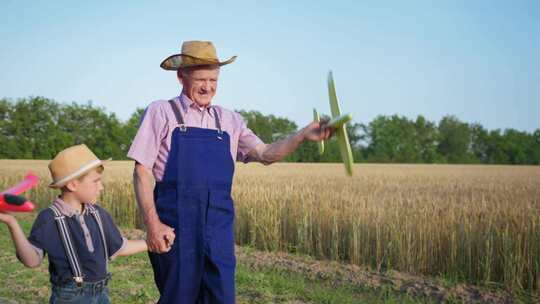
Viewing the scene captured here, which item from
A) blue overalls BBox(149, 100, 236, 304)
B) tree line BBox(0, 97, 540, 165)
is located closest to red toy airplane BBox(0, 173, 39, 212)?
blue overalls BBox(149, 100, 236, 304)

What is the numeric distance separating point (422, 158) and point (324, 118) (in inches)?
2952

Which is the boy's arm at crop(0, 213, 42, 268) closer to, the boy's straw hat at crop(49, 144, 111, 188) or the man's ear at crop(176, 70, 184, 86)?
the boy's straw hat at crop(49, 144, 111, 188)

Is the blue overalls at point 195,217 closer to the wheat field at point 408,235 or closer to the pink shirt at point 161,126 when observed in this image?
the pink shirt at point 161,126

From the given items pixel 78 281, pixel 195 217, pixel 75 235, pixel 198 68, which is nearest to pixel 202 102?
pixel 198 68

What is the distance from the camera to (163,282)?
310 centimetres

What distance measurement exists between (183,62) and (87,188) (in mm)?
907

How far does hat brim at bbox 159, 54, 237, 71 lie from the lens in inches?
122

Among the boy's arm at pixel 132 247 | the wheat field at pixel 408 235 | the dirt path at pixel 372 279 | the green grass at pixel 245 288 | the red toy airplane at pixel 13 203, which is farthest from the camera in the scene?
the wheat field at pixel 408 235

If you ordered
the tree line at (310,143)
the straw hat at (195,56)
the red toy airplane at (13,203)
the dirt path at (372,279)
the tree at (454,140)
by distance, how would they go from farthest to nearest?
the tree at (454,140) → the tree line at (310,143) → the dirt path at (372,279) → the straw hat at (195,56) → the red toy airplane at (13,203)

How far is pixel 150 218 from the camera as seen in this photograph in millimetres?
2898

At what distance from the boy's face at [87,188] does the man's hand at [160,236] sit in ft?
1.12

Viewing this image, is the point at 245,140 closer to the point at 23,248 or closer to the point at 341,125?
the point at 341,125

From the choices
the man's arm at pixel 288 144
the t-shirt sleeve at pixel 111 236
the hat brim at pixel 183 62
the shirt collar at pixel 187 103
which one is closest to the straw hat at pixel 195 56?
the hat brim at pixel 183 62

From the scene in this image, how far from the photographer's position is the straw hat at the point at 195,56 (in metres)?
3.11
